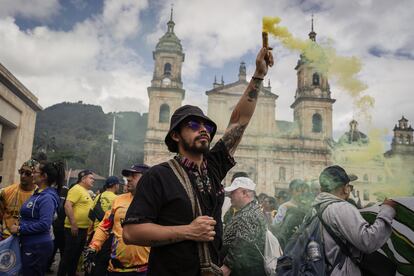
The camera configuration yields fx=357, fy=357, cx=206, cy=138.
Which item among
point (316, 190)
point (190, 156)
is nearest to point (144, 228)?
point (190, 156)

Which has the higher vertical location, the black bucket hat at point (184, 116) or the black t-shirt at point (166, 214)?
the black bucket hat at point (184, 116)

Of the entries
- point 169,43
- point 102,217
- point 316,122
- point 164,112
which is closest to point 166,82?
point 164,112

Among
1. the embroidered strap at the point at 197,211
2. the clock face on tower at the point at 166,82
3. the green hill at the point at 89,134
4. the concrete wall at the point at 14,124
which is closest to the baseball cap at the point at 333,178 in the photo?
the embroidered strap at the point at 197,211

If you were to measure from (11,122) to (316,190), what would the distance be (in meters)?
11.2

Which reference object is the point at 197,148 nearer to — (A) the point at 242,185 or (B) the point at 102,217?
(A) the point at 242,185

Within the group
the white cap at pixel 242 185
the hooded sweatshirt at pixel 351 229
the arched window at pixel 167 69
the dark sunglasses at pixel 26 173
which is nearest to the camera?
the hooded sweatshirt at pixel 351 229

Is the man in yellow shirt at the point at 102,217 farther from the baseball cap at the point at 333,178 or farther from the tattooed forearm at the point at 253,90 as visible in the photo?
the tattooed forearm at the point at 253,90

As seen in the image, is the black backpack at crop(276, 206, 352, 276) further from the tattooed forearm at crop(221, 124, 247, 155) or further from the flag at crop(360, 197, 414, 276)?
the tattooed forearm at crop(221, 124, 247, 155)

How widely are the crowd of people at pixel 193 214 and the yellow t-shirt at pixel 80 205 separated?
A: 1.62m

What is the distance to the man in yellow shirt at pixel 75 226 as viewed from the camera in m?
6.51

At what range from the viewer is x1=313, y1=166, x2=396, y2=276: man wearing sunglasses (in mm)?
2803

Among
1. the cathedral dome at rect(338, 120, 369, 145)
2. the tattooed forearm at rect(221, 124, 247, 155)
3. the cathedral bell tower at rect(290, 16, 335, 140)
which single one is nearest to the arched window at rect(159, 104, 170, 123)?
the cathedral bell tower at rect(290, 16, 335, 140)

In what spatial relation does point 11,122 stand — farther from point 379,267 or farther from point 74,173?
point 74,173

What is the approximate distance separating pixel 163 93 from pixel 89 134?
57592mm
